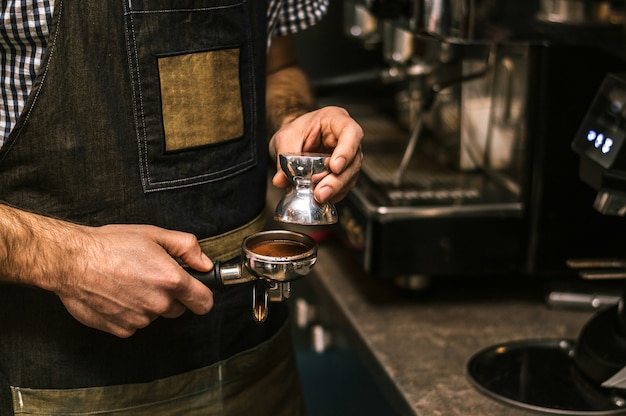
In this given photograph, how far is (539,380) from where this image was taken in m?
1.27

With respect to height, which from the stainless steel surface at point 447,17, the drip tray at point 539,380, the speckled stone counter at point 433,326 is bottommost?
the speckled stone counter at point 433,326

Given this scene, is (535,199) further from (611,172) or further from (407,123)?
(407,123)

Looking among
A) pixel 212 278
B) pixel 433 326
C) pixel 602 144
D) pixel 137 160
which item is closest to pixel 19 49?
pixel 137 160

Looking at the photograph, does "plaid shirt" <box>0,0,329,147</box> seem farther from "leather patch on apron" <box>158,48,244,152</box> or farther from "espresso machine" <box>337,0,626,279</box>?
"espresso machine" <box>337,0,626,279</box>

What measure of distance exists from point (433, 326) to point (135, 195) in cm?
63

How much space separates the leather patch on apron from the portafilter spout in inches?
7.3

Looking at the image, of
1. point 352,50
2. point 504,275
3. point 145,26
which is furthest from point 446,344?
point 352,50

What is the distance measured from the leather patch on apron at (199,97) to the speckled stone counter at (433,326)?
0.45 metres

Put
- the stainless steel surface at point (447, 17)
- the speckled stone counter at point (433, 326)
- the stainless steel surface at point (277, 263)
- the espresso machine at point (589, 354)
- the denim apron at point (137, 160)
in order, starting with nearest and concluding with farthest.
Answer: the stainless steel surface at point (277, 263) → the denim apron at point (137, 160) → the espresso machine at point (589, 354) → the speckled stone counter at point (433, 326) → the stainless steel surface at point (447, 17)

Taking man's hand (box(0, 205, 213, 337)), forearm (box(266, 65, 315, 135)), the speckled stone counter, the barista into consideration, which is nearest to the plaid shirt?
the barista

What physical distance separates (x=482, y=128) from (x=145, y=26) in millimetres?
800

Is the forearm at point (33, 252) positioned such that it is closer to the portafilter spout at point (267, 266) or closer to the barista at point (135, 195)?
the barista at point (135, 195)

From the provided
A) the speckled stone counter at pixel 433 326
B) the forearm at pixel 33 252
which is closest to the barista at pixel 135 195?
the forearm at pixel 33 252

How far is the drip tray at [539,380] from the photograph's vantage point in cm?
119
